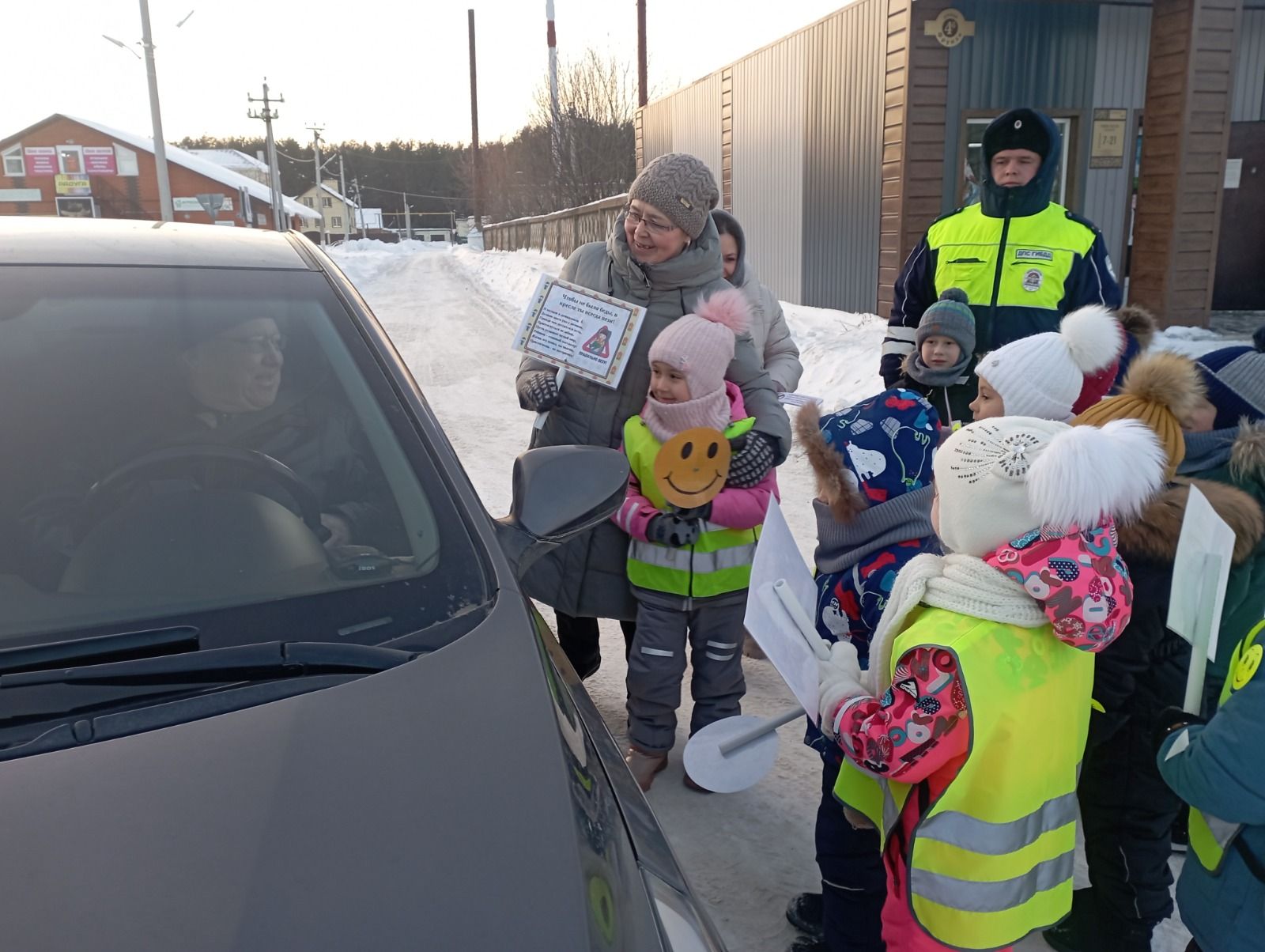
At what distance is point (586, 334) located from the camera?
293 cm

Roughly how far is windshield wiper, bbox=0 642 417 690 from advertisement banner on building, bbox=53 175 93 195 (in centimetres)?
7395

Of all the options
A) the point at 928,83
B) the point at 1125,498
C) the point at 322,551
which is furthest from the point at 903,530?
the point at 928,83

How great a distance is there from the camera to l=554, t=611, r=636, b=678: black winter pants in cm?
353

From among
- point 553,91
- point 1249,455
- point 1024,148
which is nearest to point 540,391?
point 1249,455

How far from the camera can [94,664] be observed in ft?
4.38

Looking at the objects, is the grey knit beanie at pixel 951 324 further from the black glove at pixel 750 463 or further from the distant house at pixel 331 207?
the distant house at pixel 331 207

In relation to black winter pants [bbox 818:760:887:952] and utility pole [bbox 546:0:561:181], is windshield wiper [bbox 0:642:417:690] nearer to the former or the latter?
black winter pants [bbox 818:760:887:952]

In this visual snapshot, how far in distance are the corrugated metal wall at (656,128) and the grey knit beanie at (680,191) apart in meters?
14.5

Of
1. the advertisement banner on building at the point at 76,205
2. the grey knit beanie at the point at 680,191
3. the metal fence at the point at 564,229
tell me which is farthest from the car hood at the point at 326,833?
the advertisement banner on building at the point at 76,205

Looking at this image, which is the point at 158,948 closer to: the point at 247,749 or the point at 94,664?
the point at 247,749

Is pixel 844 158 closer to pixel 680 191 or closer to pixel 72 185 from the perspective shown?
pixel 680 191

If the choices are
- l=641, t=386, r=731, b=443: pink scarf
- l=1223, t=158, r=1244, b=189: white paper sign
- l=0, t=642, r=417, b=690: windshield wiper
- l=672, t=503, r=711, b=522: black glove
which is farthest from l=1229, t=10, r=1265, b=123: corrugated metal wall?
l=0, t=642, r=417, b=690: windshield wiper

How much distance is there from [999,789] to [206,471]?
4.89 feet

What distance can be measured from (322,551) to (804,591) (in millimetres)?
964
